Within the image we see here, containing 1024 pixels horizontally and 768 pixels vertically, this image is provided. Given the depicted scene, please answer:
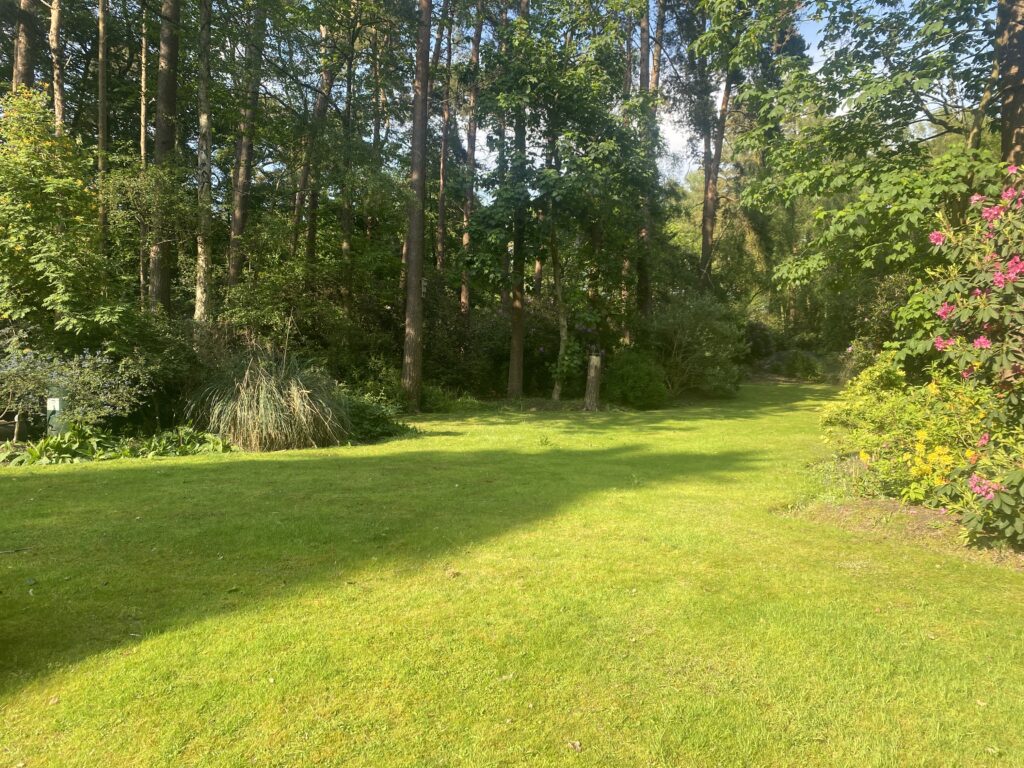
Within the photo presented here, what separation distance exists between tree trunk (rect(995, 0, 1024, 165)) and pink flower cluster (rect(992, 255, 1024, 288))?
3.44 meters

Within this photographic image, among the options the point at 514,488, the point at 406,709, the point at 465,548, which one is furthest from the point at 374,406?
the point at 406,709

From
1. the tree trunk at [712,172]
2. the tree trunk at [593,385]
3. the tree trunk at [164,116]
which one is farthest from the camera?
the tree trunk at [712,172]

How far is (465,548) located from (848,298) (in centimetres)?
2211

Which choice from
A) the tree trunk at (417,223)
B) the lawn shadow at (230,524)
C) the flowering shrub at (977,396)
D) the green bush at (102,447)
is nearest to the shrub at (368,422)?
the lawn shadow at (230,524)

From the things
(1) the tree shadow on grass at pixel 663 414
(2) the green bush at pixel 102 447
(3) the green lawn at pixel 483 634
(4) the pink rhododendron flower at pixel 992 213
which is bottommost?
(3) the green lawn at pixel 483 634

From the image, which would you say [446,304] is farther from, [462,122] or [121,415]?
[462,122]

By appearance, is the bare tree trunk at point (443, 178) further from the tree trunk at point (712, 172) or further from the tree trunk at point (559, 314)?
the tree trunk at point (712, 172)

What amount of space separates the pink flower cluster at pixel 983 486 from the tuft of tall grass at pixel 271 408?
763 cm

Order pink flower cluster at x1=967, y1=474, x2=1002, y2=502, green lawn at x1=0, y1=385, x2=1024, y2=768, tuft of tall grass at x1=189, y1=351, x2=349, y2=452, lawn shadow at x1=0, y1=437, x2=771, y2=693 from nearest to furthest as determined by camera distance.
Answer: green lawn at x1=0, y1=385, x2=1024, y2=768
lawn shadow at x1=0, y1=437, x2=771, y2=693
pink flower cluster at x1=967, y1=474, x2=1002, y2=502
tuft of tall grass at x1=189, y1=351, x2=349, y2=452

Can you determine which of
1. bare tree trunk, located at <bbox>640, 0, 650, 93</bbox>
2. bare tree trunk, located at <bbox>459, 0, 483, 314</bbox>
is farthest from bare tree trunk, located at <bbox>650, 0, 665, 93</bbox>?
bare tree trunk, located at <bbox>459, 0, 483, 314</bbox>

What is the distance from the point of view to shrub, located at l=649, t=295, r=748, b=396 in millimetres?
16750

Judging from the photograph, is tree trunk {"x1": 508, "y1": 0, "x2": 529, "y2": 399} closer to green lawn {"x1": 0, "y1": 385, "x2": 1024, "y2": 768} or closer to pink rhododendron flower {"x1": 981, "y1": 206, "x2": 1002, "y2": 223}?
green lawn {"x1": 0, "y1": 385, "x2": 1024, "y2": 768}

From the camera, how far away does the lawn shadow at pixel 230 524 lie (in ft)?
11.0

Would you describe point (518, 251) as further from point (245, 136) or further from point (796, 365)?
point (796, 365)
